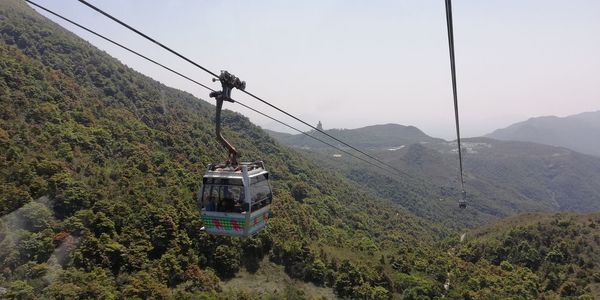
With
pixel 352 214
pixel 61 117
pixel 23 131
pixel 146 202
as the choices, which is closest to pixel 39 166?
pixel 23 131

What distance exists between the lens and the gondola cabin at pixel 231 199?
1475 cm

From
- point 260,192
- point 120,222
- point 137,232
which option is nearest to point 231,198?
point 260,192

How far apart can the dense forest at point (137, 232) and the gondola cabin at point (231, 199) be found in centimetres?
2372

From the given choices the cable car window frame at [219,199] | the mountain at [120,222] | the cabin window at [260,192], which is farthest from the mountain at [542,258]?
the cable car window frame at [219,199]

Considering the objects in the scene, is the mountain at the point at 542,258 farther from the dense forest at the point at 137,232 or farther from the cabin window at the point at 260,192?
the cabin window at the point at 260,192

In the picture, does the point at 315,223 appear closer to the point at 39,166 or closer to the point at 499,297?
the point at 499,297

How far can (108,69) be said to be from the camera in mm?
100250

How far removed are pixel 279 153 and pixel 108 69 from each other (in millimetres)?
58171

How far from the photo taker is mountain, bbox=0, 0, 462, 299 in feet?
121

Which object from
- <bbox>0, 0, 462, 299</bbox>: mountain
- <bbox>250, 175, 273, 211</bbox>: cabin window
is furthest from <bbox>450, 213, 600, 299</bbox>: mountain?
<bbox>250, 175, 273, 211</bbox>: cabin window

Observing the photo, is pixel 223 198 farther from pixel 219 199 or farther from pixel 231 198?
pixel 231 198

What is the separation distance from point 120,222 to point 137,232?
2.36 metres

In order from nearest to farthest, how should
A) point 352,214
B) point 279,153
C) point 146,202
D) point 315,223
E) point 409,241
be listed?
point 146,202, point 315,223, point 409,241, point 352,214, point 279,153

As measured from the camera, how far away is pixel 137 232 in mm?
44469
